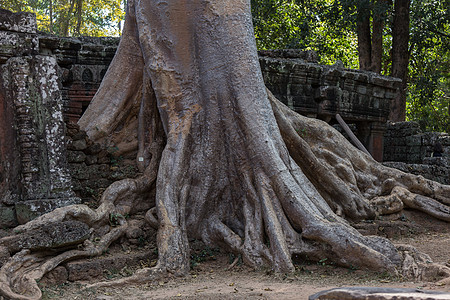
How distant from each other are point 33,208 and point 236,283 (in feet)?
5.97

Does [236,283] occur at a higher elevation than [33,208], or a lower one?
lower

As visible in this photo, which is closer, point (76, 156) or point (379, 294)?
point (379, 294)

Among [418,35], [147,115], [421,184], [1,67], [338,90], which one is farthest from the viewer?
[418,35]

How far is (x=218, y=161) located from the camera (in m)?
5.09

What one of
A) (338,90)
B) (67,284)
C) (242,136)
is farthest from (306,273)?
(338,90)

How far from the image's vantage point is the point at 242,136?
494cm

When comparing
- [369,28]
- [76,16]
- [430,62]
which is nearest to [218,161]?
[369,28]

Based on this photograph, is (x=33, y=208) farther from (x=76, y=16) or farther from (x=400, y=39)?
(x=76, y=16)

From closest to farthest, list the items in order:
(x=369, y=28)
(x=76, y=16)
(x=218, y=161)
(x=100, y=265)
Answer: (x=100, y=265)
(x=218, y=161)
(x=369, y=28)
(x=76, y=16)

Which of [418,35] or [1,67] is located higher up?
[418,35]

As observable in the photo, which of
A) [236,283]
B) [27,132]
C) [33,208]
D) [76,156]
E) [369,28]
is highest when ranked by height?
[369,28]

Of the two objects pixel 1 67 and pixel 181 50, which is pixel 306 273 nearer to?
pixel 181 50

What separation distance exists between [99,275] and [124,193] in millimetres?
1146

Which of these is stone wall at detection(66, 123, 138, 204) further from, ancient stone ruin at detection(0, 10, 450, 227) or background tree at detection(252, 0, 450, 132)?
background tree at detection(252, 0, 450, 132)
